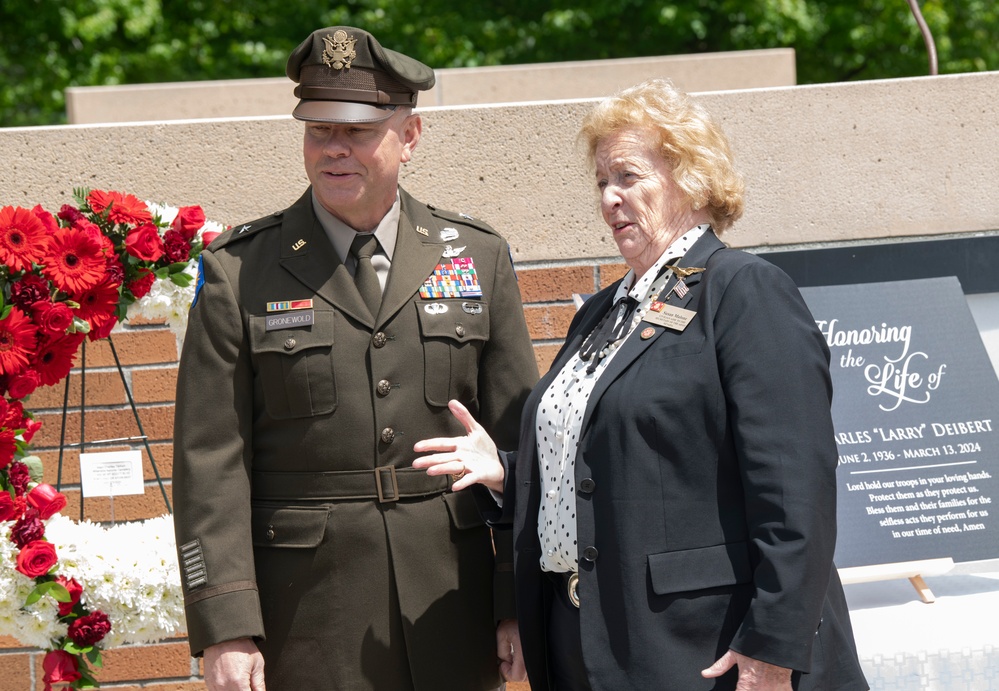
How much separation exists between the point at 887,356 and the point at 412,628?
1.69m

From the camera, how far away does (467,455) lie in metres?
2.59

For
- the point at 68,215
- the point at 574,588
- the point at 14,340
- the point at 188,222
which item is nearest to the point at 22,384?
the point at 14,340

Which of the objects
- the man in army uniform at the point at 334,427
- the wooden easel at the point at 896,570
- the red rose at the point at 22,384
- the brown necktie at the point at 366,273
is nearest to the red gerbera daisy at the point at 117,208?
the red rose at the point at 22,384

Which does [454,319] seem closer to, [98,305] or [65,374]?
[98,305]

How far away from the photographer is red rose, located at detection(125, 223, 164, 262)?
10.4 feet

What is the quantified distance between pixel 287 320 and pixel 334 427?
26 cm

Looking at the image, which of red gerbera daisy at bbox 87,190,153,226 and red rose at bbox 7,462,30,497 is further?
red gerbera daisy at bbox 87,190,153,226

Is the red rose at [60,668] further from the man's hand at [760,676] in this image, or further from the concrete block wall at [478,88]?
the concrete block wall at [478,88]

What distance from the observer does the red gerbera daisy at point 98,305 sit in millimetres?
3098

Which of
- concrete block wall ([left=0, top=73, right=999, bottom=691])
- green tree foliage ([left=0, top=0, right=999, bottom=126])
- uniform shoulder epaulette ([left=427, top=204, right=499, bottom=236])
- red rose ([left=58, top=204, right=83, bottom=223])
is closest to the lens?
uniform shoulder epaulette ([left=427, top=204, right=499, bottom=236])

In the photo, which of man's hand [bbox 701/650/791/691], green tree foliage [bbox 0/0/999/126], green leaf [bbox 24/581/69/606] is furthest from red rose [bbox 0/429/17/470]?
green tree foliage [bbox 0/0/999/126]

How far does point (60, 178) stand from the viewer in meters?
3.64

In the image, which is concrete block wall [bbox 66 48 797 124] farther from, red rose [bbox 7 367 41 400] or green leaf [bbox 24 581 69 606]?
green leaf [bbox 24 581 69 606]

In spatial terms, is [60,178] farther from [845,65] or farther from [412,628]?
[845,65]
